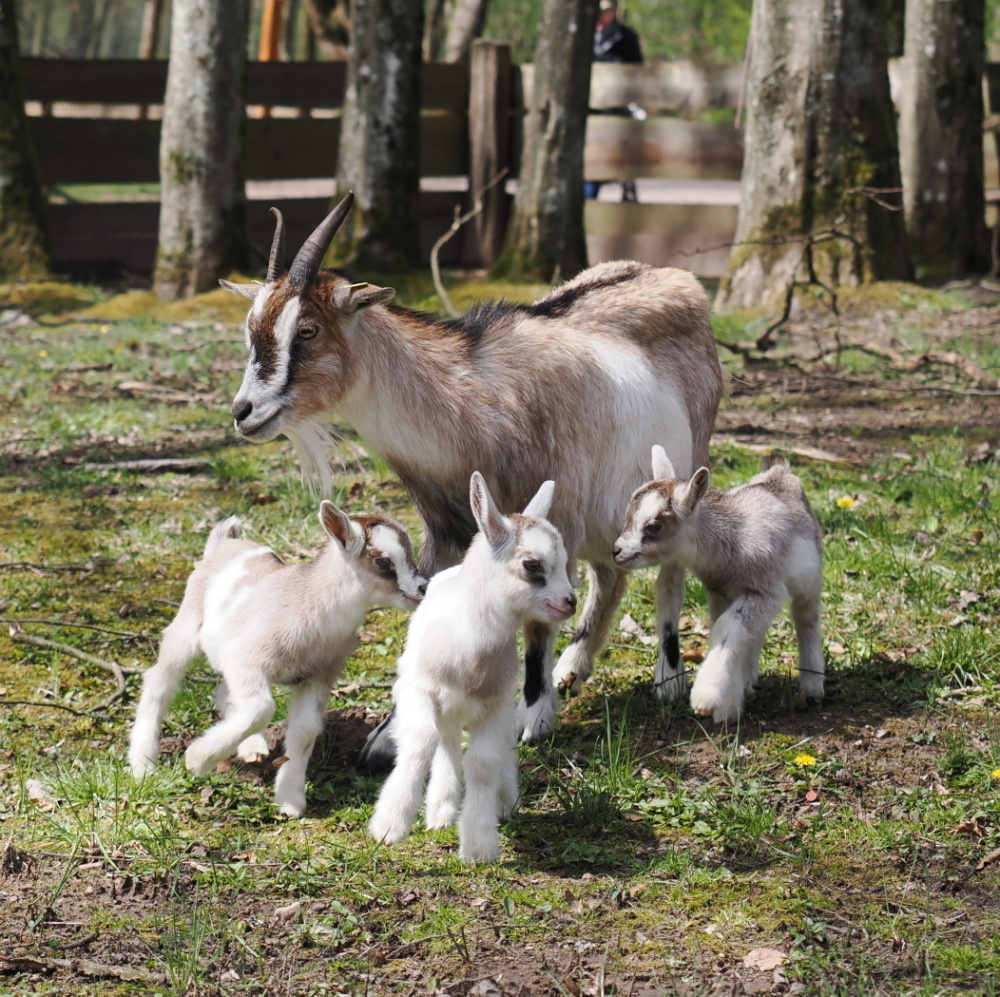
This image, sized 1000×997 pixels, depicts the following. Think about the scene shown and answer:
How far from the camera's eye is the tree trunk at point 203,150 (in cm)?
1066

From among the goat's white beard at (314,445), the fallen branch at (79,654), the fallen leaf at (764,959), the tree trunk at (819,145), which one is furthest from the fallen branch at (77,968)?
the tree trunk at (819,145)

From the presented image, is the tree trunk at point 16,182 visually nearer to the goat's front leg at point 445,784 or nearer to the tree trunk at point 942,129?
the tree trunk at point 942,129

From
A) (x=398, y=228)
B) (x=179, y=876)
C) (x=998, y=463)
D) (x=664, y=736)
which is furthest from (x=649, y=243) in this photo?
(x=179, y=876)

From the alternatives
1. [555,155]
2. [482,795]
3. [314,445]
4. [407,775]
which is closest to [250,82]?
[555,155]

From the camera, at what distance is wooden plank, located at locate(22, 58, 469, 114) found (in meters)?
12.8

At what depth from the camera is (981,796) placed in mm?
3732

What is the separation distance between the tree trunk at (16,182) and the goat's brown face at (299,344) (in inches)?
333

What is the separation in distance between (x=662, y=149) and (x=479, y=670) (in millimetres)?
10930

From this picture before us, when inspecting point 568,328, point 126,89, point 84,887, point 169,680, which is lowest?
point 84,887

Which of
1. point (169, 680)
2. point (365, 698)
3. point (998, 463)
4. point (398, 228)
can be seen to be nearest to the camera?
point (169, 680)

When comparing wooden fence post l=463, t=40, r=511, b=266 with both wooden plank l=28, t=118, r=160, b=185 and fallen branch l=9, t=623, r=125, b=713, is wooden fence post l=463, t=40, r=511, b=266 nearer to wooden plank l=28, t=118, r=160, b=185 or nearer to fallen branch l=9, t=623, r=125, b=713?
wooden plank l=28, t=118, r=160, b=185

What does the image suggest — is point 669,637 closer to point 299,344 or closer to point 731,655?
point 731,655

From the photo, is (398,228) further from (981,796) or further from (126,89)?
(981,796)

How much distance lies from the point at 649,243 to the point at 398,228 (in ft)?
9.69
